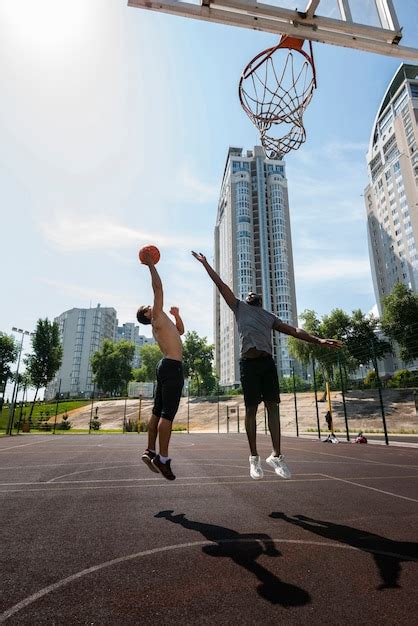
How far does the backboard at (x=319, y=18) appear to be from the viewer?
527 centimetres

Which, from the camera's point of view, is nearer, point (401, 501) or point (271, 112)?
point (401, 501)

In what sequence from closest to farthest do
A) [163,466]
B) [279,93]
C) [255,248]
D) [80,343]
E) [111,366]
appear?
[163,466] → [279,93] → [111,366] → [255,248] → [80,343]

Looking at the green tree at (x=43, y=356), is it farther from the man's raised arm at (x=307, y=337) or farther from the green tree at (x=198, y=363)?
the man's raised arm at (x=307, y=337)

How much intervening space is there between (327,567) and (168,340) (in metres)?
3.10

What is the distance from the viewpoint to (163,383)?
15.7 ft

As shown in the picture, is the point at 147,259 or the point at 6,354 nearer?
the point at 147,259

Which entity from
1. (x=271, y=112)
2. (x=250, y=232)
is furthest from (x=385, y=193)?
(x=271, y=112)

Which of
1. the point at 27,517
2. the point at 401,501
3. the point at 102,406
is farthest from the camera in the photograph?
the point at 102,406

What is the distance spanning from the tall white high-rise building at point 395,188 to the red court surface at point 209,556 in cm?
7991

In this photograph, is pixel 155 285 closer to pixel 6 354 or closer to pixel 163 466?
pixel 163 466

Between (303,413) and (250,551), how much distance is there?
1565 inches

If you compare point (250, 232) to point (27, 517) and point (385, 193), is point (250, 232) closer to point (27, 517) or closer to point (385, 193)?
point (385, 193)

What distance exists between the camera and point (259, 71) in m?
7.73

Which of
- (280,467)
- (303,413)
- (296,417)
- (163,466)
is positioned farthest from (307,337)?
(303,413)
